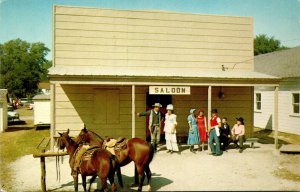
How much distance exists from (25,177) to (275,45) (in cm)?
6680

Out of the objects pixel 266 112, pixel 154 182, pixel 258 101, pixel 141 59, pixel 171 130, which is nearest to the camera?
pixel 154 182

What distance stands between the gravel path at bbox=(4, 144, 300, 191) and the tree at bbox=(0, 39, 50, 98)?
51660mm

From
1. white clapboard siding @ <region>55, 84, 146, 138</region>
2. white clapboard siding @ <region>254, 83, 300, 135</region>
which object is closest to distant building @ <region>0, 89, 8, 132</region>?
white clapboard siding @ <region>55, 84, 146, 138</region>

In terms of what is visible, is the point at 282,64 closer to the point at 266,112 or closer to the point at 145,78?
the point at 266,112

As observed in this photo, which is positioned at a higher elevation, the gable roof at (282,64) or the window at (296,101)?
the gable roof at (282,64)

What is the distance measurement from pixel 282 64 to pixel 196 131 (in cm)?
1232

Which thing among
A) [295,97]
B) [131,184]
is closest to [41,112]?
[131,184]

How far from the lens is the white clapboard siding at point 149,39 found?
1358cm

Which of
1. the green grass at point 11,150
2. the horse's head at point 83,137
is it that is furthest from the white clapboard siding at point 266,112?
the horse's head at point 83,137

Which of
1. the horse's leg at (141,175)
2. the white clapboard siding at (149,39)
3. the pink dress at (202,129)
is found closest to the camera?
the horse's leg at (141,175)

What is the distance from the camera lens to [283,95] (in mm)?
18812

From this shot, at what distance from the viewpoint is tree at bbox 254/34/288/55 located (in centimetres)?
6550

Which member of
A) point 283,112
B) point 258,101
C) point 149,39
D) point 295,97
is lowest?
point 283,112

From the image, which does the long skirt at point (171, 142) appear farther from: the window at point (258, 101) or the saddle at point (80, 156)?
the window at point (258, 101)
